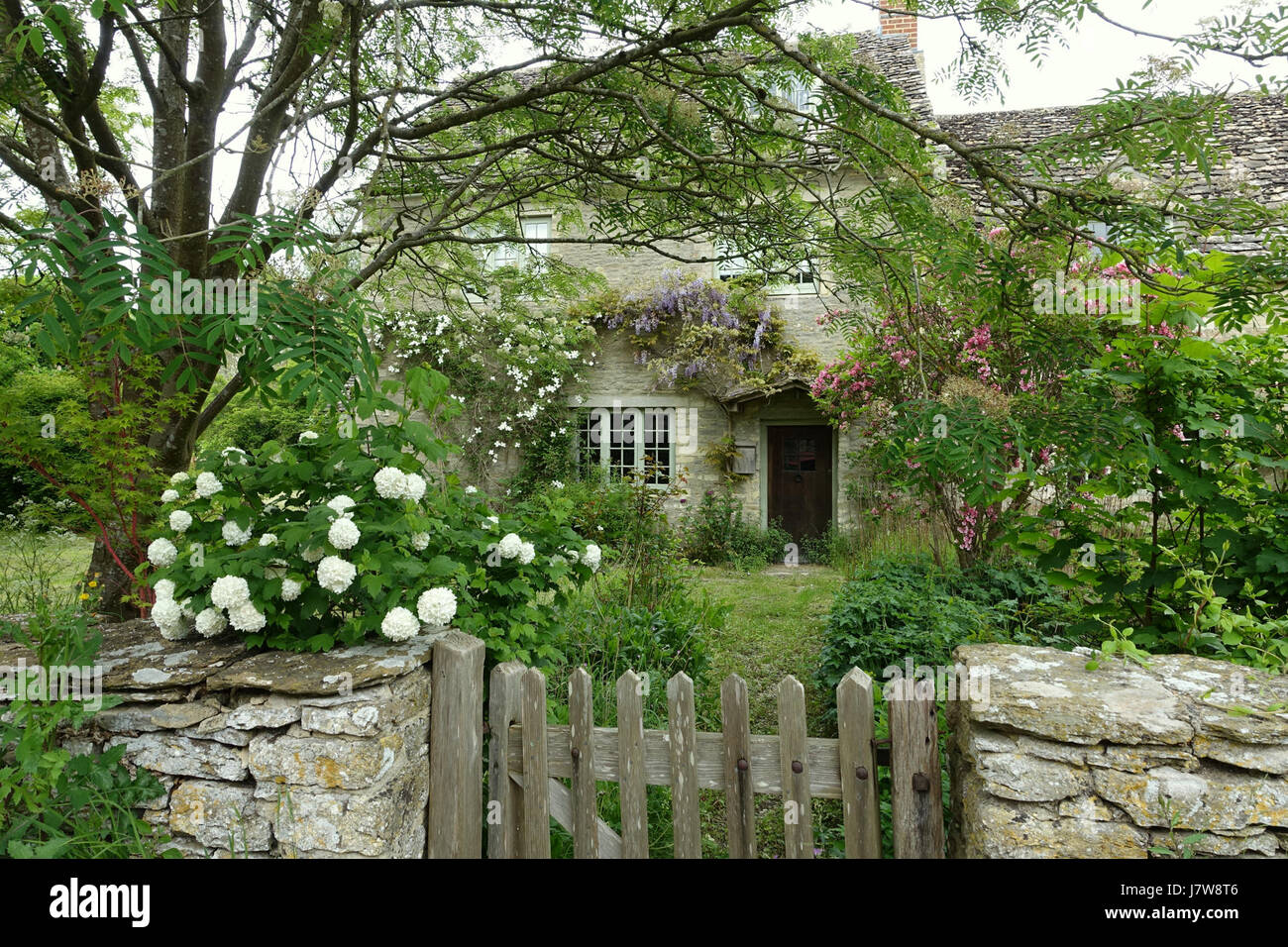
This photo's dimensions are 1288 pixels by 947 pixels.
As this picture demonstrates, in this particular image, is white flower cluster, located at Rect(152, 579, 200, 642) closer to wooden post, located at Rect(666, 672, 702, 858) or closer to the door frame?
wooden post, located at Rect(666, 672, 702, 858)

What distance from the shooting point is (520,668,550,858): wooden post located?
2.13m

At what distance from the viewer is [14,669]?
73.9 inches

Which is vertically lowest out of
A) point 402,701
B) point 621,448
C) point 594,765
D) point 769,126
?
point 594,765

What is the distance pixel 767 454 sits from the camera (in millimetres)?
10758

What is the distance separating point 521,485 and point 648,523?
547 centimetres

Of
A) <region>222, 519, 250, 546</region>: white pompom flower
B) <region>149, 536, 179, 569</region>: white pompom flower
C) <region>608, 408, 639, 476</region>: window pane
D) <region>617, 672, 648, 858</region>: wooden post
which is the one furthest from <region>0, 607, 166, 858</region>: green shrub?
<region>608, 408, 639, 476</region>: window pane

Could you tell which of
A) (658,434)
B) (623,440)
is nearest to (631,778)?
(658,434)

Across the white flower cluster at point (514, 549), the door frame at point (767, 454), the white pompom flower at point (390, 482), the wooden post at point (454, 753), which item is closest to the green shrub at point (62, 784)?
the wooden post at point (454, 753)

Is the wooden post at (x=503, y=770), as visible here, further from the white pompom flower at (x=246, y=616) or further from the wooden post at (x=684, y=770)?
the white pompom flower at (x=246, y=616)

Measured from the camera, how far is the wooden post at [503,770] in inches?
86.3

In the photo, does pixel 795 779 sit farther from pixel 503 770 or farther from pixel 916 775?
pixel 503 770
